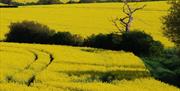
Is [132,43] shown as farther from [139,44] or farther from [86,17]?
[86,17]

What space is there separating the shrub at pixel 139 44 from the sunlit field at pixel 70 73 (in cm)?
869

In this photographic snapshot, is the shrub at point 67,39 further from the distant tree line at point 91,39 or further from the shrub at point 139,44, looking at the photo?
the shrub at point 139,44

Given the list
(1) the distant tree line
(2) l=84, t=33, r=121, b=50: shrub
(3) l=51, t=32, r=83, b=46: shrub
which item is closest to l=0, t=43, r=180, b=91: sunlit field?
(1) the distant tree line

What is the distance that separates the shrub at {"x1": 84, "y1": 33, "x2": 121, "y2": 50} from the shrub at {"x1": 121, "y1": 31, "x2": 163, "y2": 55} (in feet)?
2.00

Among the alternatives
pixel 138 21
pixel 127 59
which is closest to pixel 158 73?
pixel 127 59

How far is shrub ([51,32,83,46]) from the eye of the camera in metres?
54.6

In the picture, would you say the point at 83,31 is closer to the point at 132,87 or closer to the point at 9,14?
the point at 9,14

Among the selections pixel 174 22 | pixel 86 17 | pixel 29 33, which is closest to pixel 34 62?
pixel 174 22

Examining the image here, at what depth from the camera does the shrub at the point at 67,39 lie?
54.6m

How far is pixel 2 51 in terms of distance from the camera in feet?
125

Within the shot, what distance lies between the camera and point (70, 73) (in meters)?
28.6

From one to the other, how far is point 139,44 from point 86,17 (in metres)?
28.5

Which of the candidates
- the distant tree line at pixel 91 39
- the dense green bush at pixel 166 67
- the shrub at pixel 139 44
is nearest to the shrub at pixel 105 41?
the distant tree line at pixel 91 39

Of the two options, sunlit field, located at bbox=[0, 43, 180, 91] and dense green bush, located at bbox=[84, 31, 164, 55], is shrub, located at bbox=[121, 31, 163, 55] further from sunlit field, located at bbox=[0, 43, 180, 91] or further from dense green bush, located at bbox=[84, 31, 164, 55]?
sunlit field, located at bbox=[0, 43, 180, 91]
